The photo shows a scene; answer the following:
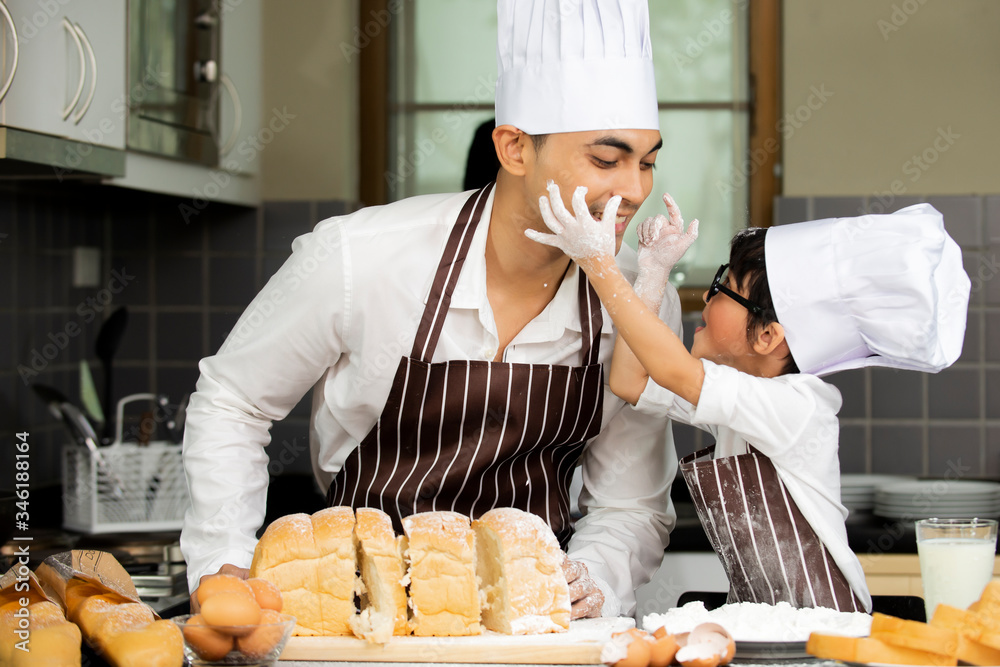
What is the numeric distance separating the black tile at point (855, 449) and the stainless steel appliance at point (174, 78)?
1.84 metres

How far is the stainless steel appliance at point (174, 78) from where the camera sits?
2150mm

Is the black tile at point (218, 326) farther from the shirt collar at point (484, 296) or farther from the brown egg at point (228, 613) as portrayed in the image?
the brown egg at point (228, 613)

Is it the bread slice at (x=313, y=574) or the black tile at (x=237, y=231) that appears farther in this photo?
the black tile at (x=237, y=231)

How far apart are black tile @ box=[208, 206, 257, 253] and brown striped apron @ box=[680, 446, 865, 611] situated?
184cm

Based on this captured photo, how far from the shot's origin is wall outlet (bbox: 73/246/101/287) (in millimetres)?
2701

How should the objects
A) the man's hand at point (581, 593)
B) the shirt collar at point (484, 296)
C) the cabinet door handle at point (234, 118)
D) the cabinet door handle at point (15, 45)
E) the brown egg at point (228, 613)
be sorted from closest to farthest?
the brown egg at point (228, 613), the man's hand at point (581, 593), the shirt collar at point (484, 296), the cabinet door handle at point (15, 45), the cabinet door handle at point (234, 118)

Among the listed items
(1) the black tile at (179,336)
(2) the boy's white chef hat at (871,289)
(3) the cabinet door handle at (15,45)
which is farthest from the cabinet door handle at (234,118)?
(2) the boy's white chef hat at (871,289)

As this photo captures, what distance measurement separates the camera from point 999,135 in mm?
2723

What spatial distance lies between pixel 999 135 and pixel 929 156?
19cm

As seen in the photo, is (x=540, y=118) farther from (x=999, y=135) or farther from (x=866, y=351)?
(x=999, y=135)

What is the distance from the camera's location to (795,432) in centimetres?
128

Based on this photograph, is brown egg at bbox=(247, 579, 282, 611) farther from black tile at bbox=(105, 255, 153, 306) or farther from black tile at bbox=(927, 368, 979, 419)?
black tile at bbox=(927, 368, 979, 419)

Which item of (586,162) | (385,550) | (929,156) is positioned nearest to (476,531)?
(385,550)

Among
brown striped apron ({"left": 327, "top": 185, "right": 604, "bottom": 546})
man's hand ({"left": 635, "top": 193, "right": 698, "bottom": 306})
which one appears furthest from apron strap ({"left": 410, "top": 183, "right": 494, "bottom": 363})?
man's hand ({"left": 635, "top": 193, "right": 698, "bottom": 306})
